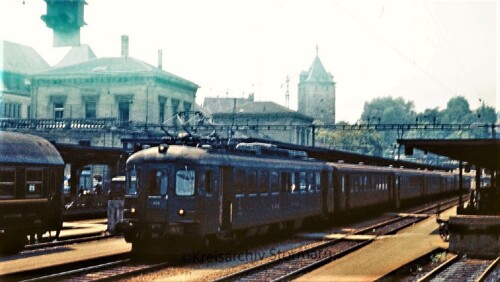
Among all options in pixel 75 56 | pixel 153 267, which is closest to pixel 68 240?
pixel 153 267

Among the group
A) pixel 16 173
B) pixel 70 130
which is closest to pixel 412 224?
pixel 16 173

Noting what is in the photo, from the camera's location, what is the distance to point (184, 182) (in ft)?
56.1

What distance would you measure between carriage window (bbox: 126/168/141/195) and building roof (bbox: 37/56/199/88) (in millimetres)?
43516

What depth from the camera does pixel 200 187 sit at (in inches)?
672

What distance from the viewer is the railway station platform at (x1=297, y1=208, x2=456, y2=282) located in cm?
1517

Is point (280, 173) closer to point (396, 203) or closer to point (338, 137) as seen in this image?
point (396, 203)

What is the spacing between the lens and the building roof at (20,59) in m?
72.5

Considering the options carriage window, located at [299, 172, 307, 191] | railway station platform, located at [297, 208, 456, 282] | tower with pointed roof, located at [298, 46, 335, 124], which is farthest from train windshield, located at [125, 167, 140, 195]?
tower with pointed roof, located at [298, 46, 335, 124]

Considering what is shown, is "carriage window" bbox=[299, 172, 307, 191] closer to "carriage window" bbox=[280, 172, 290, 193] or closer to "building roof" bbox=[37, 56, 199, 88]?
"carriage window" bbox=[280, 172, 290, 193]

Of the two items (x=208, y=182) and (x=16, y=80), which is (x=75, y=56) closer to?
(x=16, y=80)

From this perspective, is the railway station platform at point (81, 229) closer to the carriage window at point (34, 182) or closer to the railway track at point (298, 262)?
the carriage window at point (34, 182)

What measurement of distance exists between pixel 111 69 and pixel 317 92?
112099 mm

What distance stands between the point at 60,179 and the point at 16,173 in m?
2.35

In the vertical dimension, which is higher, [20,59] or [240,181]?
[20,59]
